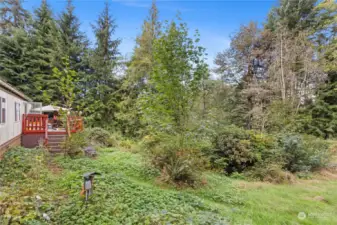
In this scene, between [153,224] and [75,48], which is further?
[75,48]

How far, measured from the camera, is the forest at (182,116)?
147 inches

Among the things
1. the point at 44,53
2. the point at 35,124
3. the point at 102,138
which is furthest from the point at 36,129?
the point at 44,53

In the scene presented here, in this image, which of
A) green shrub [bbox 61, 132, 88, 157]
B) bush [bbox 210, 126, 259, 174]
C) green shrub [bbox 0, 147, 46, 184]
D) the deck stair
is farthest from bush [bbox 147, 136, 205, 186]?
the deck stair

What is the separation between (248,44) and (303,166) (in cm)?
1022

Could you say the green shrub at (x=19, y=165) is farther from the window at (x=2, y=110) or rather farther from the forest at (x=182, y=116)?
the window at (x=2, y=110)

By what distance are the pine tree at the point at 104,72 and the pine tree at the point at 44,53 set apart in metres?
2.70

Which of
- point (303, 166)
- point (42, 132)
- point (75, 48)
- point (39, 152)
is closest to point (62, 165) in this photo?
point (39, 152)

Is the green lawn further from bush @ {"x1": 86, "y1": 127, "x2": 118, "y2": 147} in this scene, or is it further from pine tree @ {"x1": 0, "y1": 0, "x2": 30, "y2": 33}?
pine tree @ {"x1": 0, "y1": 0, "x2": 30, "y2": 33}

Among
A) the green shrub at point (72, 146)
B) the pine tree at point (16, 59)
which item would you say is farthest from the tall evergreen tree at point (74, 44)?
the green shrub at point (72, 146)

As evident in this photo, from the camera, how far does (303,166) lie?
686 cm

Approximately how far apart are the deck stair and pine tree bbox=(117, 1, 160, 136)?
16.7 ft

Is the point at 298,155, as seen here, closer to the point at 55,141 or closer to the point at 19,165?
the point at 19,165

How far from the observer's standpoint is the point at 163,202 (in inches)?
144

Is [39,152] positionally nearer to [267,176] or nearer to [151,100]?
[151,100]
